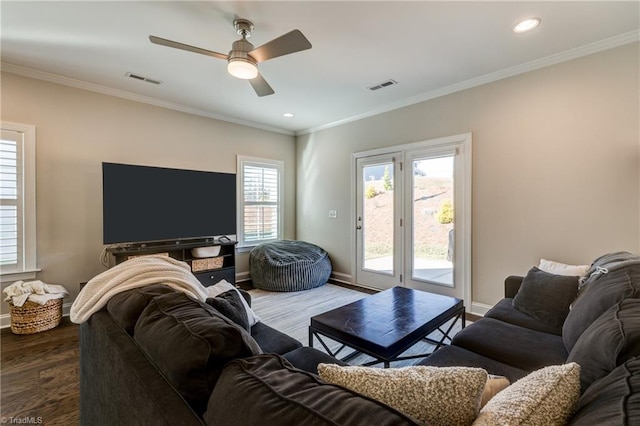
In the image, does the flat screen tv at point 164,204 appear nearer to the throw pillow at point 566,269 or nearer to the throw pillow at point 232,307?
the throw pillow at point 232,307

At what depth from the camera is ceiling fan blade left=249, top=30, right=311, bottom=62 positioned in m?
1.95

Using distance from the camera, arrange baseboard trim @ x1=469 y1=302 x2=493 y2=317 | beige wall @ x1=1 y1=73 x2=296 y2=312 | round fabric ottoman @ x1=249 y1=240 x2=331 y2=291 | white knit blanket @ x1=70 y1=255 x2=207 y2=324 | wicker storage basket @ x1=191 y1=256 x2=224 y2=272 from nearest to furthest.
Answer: white knit blanket @ x1=70 y1=255 x2=207 y2=324 < beige wall @ x1=1 y1=73 x2=296 y2=312 < baseboard trim @ x1=469 y1=302 x2=493 y2=317 < wicker storage basket @ x1=191 y1=256 x2=224 y2=272 < round fabric ottoman @ x1=249 y1=240 x2=331 y2=291

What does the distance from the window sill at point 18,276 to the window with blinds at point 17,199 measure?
14mm

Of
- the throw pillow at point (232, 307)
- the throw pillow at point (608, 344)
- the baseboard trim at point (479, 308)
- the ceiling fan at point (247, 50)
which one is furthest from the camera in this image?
the baseboard trim at point (479, 308)

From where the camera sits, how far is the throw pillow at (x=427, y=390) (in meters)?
0.66

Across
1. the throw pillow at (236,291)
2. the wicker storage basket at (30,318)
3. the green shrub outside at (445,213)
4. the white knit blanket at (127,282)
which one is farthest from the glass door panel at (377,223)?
the wicker storage basket at (30,318)

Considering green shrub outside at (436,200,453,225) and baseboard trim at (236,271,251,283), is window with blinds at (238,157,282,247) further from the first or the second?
green shrub outside at (436,200,453,225)

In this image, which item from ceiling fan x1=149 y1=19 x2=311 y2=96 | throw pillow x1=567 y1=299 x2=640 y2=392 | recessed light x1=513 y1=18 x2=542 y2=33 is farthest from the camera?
recessed light x1=513 y1=18 x2=542 y2=33

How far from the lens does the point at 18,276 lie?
304cm

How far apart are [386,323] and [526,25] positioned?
2623 mm

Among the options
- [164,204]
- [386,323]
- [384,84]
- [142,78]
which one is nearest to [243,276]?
[164,204]

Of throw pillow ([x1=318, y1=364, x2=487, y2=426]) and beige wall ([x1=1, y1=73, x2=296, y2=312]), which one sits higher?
beige wall ([x1=1, y1=73, x2=296, y2=312])

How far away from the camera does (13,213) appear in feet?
9.86

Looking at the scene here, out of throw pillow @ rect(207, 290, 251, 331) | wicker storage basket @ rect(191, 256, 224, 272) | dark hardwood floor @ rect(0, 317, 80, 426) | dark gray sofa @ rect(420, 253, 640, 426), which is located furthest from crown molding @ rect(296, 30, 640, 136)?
dark hardwood floor @ rect(0, 317, 80, 426)
